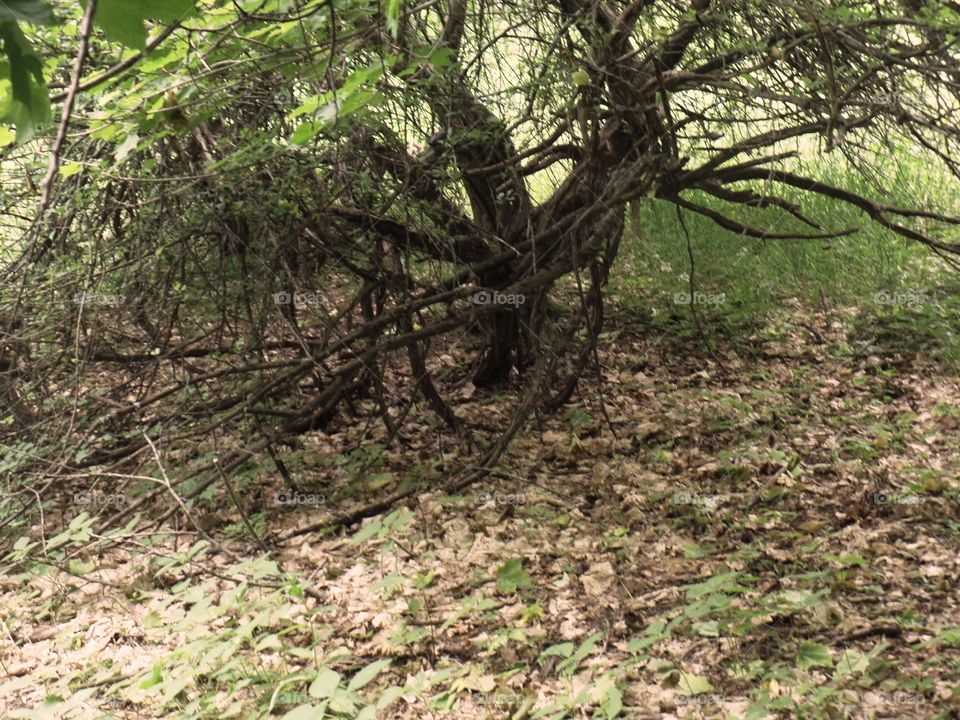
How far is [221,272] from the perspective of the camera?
15.7 ft

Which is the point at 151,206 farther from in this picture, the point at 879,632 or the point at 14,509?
the point at 879,632

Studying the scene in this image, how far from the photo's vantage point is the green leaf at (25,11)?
3.47 ft

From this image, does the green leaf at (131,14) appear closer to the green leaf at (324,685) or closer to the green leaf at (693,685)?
the green leaf at (324,685)

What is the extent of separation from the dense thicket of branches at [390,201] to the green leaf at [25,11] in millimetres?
2872

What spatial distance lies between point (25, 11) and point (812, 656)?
2913 millimetres

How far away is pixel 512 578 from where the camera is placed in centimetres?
388

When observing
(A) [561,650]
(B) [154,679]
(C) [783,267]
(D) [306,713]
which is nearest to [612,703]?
(A) [561,650]

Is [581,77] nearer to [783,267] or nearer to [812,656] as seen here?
[812,656]

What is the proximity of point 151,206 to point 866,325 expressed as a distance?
4.49 meters

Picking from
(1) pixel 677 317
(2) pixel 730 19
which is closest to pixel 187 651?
(2) pixel 730 19

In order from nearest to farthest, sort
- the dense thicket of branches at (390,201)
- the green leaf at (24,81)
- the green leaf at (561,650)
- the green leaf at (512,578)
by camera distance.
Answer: the green leaf at (24,81)
the green leaf at (561,650)
the green leaf at (512,578)
the dense thicket of branches at (390,201)

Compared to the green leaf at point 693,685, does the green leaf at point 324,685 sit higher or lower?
higher

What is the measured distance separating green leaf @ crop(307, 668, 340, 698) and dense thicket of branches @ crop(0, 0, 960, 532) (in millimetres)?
1703

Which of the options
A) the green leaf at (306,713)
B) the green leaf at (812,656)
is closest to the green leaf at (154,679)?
the green leaf at (306,713)
